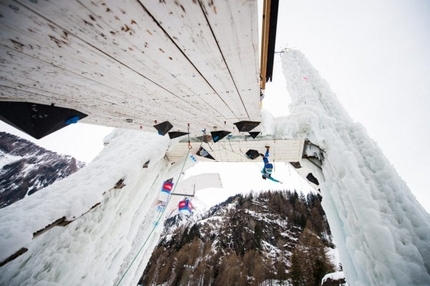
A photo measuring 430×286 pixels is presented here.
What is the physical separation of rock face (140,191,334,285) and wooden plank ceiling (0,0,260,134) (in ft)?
72.2

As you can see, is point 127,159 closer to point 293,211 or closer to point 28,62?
point 28,62

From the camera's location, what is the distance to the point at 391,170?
9.32ft

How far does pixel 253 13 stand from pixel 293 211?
33.0 metres

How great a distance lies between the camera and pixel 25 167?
2622 centimetres

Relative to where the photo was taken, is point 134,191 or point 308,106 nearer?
point 134,191

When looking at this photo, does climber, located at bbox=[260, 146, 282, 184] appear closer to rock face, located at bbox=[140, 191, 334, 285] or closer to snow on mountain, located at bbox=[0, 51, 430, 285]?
snow on mountain, located at bbox=[0, 51, 430, 285]

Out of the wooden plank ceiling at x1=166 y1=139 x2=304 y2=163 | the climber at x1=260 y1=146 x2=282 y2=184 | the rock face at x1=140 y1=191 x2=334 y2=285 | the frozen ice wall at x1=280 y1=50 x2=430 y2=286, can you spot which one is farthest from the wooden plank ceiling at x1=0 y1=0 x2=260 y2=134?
the rock face at x1=140 y1=191 x2=334 y2=285

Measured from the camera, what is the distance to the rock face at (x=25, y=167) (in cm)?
2327

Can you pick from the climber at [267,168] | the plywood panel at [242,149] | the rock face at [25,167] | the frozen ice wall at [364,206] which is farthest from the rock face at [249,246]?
the rock face at [25,167]

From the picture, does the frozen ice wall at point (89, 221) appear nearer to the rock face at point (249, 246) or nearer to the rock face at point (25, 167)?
the rock face at point (249, 246)

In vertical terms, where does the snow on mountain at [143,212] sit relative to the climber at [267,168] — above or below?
below

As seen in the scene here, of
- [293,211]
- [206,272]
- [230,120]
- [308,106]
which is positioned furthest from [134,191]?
[293,211]

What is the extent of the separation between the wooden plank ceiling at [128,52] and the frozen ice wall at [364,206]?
8.10 ft

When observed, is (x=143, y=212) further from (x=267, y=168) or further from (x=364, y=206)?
(x=364, y=206)
